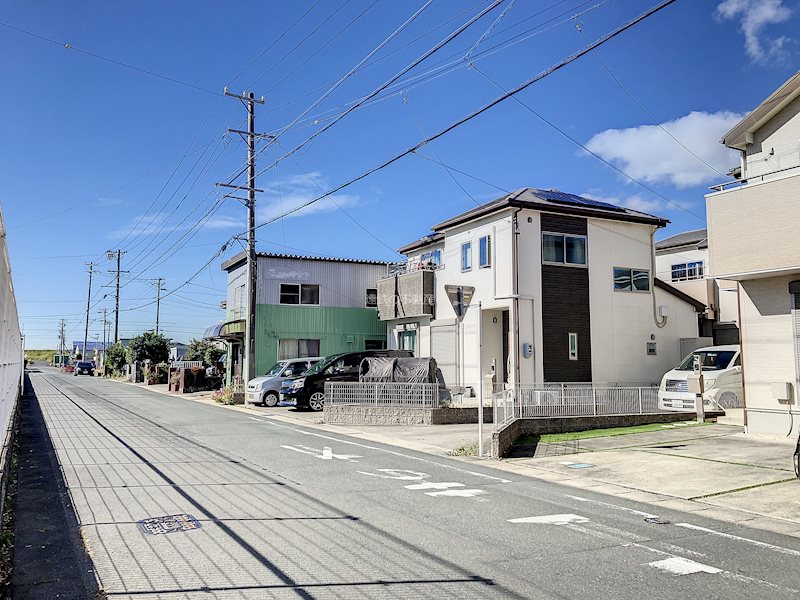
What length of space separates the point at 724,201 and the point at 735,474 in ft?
22.7

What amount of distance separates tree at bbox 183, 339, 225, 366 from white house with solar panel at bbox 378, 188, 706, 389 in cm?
2837

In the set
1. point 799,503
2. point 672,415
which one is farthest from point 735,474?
point 672,415

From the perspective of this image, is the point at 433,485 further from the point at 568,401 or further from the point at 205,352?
the point at 205,352

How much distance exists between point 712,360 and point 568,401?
562 cm

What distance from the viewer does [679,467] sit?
35.2 feet

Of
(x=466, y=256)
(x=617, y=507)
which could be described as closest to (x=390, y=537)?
(x=617, y=507)

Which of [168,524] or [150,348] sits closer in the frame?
[168,524]

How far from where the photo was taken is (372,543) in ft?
20.6

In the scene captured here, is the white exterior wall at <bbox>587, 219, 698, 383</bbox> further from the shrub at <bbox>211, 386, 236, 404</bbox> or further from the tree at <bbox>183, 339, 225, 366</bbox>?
the tree at <bbox>183, 339, 225, 366</bbox>

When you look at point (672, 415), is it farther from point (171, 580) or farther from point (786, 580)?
point (171, 580)

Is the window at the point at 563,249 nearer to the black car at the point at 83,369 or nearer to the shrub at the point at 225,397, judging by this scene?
the shrub at the point at 225,397

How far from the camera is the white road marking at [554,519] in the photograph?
7.27m

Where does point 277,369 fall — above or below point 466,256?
below

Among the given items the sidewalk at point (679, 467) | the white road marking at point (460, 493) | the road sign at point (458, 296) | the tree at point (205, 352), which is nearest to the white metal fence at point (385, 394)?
the sidewalk at point (679, 467)
